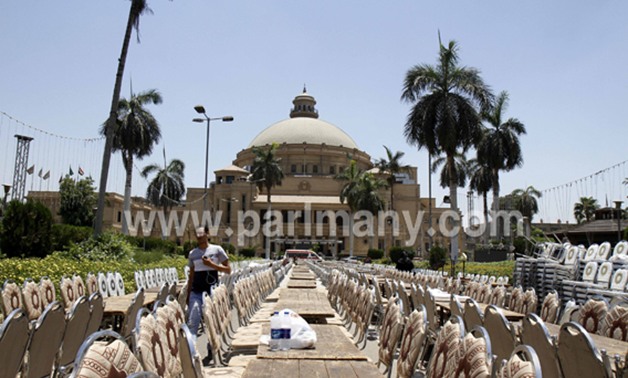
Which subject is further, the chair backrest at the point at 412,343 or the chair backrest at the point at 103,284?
the chair backrest at the point at 103,284

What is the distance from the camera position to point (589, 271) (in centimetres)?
1160

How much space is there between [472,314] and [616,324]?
4.66ft

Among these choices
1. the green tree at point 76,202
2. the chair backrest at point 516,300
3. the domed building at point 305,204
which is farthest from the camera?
the domed building at point 305,204

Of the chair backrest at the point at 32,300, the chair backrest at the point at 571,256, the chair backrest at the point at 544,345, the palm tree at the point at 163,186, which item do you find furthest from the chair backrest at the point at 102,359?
the palm tree at the point at 163,186

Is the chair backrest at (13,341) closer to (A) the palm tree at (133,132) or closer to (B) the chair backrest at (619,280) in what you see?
(B) the chair backrest at (619,280)

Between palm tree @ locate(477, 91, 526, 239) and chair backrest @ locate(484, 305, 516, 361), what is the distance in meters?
36.8

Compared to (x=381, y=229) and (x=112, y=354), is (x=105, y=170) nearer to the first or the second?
(x=112, y=354)

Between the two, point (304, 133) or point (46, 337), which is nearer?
point (46, 337)

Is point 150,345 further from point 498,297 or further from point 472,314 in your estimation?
point 498,297

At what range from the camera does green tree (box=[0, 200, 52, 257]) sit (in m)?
16.9

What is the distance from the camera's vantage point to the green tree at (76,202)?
5331 centimetres

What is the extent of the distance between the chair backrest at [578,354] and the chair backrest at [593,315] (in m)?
2.48

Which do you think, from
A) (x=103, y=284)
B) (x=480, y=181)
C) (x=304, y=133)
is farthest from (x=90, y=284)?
(x=304, y=133)

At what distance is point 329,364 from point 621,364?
204cm
